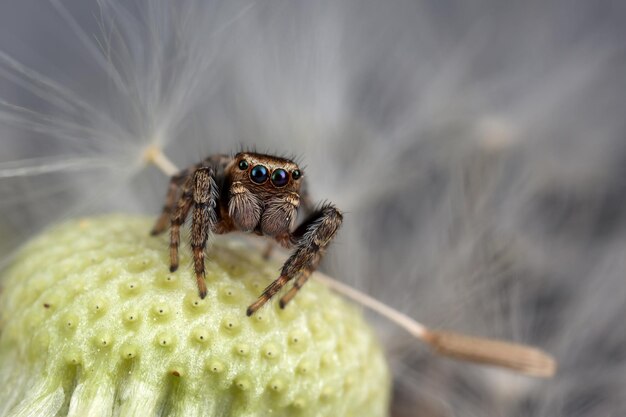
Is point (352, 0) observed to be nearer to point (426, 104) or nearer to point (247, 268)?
point (426, 104)

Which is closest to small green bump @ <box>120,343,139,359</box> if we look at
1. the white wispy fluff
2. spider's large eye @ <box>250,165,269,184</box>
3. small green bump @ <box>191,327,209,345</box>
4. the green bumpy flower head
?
the green bumpy flower head

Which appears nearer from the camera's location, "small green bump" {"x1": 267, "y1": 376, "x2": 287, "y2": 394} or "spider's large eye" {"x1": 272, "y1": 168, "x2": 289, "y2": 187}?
"small green bump" {"x1": 267, "y1": 376, "x2": 287, "y2": 394}

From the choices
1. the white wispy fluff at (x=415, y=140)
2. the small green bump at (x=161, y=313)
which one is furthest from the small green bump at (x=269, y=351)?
the white wispy fluff at (x=415, y=140)

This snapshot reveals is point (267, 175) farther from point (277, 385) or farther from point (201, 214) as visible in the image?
point (277, 385)

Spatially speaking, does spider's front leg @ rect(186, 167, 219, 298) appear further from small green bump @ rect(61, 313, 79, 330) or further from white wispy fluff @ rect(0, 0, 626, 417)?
white wispy fluff @ rect(0, 0, 626, 417)

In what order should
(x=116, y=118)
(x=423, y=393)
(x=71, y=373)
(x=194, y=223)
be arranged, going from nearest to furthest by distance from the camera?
(x=71, y=373) < (x=194, y=223) < (x=116, y=118) < (x=423, y=393)

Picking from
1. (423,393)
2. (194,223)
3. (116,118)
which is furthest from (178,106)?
(423,393)

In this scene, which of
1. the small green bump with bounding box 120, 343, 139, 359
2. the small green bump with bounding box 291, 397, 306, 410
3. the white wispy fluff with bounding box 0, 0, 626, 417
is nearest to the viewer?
the small green bump with bounding box 120, 343, 139, 359
